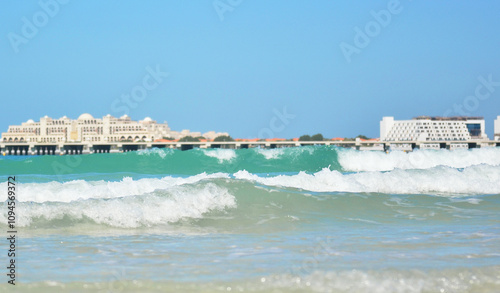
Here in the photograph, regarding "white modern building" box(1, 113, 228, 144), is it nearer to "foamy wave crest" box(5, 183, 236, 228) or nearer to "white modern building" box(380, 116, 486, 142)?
"white modern building" box(380, 116, 486, 142)

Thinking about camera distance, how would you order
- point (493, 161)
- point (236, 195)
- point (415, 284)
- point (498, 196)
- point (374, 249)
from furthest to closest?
Result: point (493, 161), point (498, 196), point (236, 195), point (374, 249), point (415, 284)

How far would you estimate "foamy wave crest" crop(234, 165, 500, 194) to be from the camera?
607 inches

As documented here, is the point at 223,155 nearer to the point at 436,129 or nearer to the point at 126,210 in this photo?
the point at 126,210

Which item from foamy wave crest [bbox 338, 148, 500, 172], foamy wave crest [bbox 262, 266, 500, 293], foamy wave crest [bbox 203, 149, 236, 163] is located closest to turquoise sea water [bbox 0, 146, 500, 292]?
foamy wave crest [bbox 262, 266, 500, 293]

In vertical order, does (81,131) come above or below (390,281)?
above

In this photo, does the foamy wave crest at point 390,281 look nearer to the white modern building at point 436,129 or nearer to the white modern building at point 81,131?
the white modern building at point 436,129

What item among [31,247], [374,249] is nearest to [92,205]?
[31,247]

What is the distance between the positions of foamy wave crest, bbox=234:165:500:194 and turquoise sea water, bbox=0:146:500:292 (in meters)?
0.05

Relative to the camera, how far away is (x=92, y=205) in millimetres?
10234

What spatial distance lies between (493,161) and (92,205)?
33.2 meters

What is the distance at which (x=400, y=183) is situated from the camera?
626 inches

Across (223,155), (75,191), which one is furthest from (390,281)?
(223,155)

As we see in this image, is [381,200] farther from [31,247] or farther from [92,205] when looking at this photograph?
[31,247]

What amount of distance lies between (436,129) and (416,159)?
10509 cm
